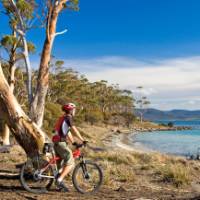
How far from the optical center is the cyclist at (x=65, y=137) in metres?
8.30

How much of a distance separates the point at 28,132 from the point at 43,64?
235 cm

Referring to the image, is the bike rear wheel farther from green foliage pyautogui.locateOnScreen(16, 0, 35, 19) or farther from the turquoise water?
the turquoise water

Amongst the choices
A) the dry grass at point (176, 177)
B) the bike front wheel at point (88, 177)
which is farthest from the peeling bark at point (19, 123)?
the dry grass at point (176, 177)

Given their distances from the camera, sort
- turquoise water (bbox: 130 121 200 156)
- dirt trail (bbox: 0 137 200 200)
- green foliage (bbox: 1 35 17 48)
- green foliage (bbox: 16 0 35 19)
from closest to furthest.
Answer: dirt trail (bbox: 0 137 200 200) → green foliage (bbox: 16 0 35 19) → green foliage (bbox: 1 35 17 48) → turquoise water (bbox: 130 121 200 156)

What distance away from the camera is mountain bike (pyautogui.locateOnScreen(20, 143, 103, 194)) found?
27.9 feet

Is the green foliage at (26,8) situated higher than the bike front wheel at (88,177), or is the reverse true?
the green foliage at (26,8)

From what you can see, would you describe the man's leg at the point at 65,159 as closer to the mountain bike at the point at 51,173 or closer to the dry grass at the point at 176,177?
the mountain bike at the point at 51,173

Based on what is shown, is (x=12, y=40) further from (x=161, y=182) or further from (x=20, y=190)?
(x=20, y=190)

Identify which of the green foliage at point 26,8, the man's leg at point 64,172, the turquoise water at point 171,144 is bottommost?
the turquoise water at point 171,144

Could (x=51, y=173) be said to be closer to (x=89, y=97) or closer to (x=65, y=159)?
(x=65, y=159)

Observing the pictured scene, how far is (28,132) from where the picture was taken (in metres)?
9.66

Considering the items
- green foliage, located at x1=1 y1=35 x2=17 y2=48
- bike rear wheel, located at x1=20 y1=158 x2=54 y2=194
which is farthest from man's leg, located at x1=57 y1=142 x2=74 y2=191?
green foliage, located at x1=1 y1=35 x2=17 y2=48

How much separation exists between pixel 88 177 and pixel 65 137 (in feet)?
3.25

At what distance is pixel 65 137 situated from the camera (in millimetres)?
8375
